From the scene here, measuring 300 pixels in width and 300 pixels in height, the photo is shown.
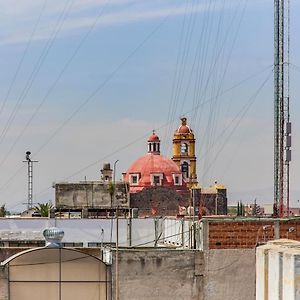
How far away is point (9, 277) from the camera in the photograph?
86.8 feet

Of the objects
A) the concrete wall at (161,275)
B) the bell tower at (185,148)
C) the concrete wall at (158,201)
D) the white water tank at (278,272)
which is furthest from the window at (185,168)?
the white water tank at (278,272)

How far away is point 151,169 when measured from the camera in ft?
265

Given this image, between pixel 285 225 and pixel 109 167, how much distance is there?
116 feet

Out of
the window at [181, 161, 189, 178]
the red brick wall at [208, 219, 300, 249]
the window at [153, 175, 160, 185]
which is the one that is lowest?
the red brick wall at [208, 219, 300, 249]

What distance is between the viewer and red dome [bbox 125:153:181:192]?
79.6m

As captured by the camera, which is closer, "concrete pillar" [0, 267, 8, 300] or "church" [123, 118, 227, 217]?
"concrete pillar" [0, 267, 8, 300]

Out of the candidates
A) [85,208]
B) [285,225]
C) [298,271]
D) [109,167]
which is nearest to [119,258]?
[285,225]

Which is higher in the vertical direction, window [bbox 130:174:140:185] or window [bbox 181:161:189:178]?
window [bbox 181:161:189:178]

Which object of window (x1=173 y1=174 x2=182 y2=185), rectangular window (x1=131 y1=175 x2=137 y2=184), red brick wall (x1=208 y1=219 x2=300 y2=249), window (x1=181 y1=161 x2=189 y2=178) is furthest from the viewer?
window (x1=181 y1=161 x2=189 y2=178)

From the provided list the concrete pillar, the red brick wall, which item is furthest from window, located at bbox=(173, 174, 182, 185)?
the concrete pillar

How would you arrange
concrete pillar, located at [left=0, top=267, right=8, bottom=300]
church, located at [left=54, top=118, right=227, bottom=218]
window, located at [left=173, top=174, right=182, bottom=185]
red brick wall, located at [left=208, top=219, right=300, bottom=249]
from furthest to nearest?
window, located at [left=173, top=174, right=182, bottom=185]
church, located at [left=54, top=118, right=227, bottom=218]
red brick wall, located at [left=208, top=219, right=300, bottom=249]
concrete pillar, located at [left=0, top=267, right=8, bottom=300]

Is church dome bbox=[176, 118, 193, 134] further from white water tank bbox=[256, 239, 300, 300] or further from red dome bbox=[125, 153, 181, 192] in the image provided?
white water tank bbox=[256, 239, 300, 300]

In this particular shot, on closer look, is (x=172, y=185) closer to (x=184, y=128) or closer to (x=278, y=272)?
(x=184, y=128)

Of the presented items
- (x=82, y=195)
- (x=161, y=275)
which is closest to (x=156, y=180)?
(x=82, y=195)
